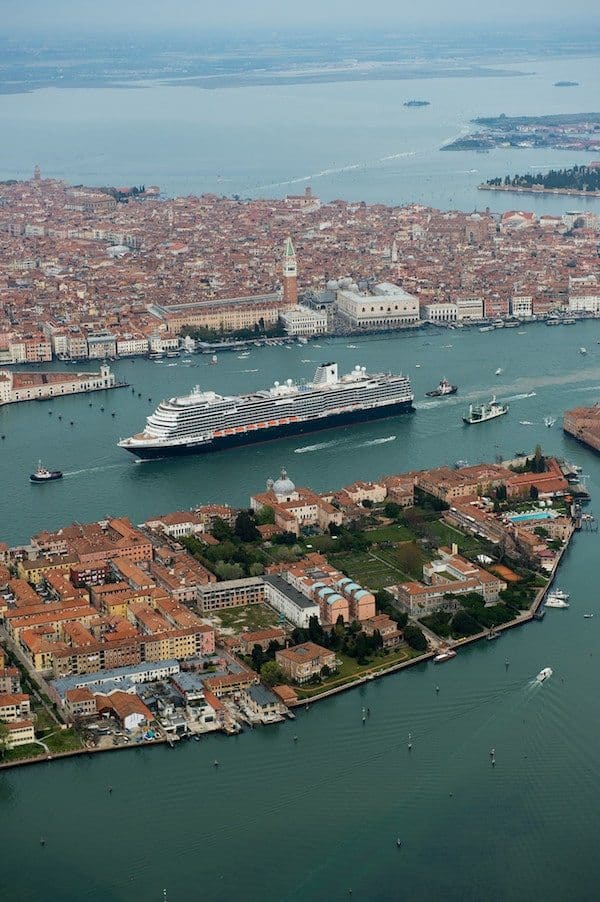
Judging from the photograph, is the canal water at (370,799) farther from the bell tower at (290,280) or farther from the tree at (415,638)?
the bell tower at (290,280)

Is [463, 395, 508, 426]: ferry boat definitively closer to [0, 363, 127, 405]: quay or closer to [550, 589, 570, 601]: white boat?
[0, 363, 127, 405]: quay

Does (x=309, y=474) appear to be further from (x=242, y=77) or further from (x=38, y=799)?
(x=242, y=77)

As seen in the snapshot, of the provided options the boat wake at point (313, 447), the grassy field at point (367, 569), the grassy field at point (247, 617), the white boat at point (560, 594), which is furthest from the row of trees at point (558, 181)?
the grassy field at point (247, 617)

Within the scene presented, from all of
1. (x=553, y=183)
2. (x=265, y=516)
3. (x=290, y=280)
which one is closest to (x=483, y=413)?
(x=265, y=516)

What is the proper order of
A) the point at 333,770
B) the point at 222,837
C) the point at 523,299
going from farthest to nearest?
the point at 523,299
the point at 333,770
the point at 222,837

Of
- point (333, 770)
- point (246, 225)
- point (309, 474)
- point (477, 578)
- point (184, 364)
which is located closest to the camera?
point (333, 770)

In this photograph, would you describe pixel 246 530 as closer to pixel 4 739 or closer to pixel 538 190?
pixel 4 739

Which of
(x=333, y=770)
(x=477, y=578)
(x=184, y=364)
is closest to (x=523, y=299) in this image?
(x=184, y=364)
